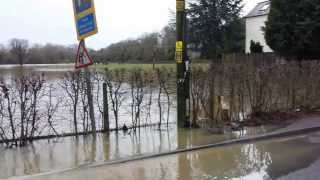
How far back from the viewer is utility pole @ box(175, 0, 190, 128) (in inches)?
375

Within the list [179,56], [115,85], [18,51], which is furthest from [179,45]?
[18,51]

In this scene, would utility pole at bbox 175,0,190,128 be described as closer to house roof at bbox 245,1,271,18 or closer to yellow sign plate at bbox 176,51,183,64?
yellow sign plate at bbox 176,51,183,64

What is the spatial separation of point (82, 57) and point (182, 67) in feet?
8.07

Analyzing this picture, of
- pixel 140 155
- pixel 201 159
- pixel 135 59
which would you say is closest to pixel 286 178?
pixel 201 159

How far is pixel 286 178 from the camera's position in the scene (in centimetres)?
639

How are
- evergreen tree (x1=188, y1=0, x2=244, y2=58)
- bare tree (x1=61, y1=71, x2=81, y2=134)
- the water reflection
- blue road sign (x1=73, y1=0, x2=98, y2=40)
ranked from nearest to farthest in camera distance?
the water reflection
blue road sign (x1=73, y1=0, x2=98, y2=40)
bare tree (x1=61, y1=71, x2=81, y2=134)
evergreen tree (x1=188, y1=0, x2=244, y2=58)

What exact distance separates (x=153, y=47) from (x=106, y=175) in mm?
55147

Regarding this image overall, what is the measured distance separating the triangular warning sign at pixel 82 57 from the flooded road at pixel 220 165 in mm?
2176

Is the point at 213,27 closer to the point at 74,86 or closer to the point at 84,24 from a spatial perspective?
the point at 74,86

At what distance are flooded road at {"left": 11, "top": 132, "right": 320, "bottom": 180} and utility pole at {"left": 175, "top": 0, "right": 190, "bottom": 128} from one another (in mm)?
1714

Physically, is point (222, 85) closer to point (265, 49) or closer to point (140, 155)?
point (140, 155)

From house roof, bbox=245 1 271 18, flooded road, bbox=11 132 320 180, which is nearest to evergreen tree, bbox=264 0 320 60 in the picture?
flooded road, bbox=11 132 320 180

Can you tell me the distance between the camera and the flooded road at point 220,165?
256 inches

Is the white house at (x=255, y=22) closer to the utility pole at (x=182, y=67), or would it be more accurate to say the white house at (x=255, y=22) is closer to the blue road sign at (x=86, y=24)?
the utility pole at (x=182, y=67)
